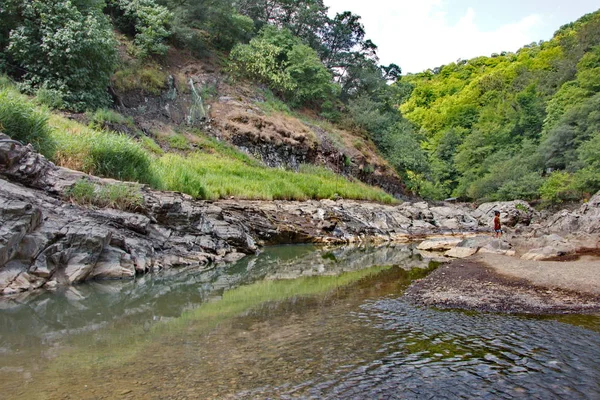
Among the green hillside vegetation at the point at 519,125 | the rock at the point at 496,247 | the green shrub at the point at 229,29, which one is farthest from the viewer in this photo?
the green hillside vegetation at the point at 519,125

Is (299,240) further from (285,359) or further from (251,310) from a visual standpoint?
(285,359)

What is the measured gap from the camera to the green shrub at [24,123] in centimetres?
1060

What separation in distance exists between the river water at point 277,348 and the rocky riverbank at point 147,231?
85 centimetres

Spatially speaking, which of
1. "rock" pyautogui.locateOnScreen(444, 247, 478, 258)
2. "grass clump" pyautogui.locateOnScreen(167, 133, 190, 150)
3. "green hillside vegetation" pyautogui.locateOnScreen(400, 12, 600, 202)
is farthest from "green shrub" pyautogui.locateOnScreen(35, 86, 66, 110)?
"green hillside vegetation" pyautogui.locateOnScreen(400, 12, 600, 202)

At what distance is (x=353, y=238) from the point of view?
19453 mm

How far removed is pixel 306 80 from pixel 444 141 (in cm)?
3592

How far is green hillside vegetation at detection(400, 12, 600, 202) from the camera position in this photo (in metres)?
37.9

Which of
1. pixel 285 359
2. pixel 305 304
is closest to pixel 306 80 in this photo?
pixel 305 304

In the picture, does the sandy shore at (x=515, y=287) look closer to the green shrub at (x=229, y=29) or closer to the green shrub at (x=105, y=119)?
the green shrub at (x=105, y=119)

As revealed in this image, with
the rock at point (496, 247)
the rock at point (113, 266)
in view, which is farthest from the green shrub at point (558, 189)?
the rock at point (113, 266)

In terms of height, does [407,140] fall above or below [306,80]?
below

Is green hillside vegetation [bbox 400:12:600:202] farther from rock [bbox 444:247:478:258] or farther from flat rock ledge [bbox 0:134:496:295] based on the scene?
flat rock ledge [bbox 0:134:496:295]

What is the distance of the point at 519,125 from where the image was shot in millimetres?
55000

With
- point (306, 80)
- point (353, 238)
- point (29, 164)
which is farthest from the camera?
point (306, 80)
